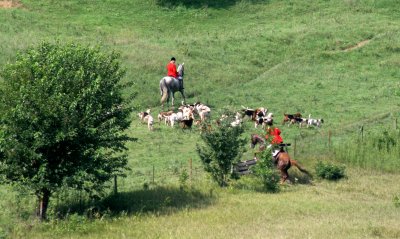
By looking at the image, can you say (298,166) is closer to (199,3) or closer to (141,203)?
(141,203)

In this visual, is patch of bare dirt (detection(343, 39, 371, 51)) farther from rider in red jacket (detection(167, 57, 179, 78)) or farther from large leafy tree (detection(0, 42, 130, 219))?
large leafy tree (detection(0, 42, 130, 219))

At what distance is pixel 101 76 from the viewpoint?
93.5 feet

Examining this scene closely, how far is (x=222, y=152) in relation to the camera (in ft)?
105

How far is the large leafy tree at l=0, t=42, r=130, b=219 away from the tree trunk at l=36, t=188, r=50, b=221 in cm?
2

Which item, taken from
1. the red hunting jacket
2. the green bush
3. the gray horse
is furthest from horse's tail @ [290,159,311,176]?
the red hunting jacket

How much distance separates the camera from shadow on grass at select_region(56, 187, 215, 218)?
1071 inches

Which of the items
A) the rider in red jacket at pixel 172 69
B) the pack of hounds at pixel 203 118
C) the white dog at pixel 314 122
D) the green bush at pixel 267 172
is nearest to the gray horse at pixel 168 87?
the rider in red jacket at pixel 172 69

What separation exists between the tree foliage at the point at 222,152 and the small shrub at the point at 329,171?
4.10 meters

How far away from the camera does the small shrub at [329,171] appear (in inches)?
1340

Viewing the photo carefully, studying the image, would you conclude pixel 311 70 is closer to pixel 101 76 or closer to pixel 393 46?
pixel 393 46

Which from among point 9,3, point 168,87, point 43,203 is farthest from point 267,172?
point 9,3

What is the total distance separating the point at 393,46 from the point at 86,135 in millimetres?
40515

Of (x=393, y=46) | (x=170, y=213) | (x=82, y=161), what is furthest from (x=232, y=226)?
(x=393, y=46)

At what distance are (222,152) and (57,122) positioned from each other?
7943mm
